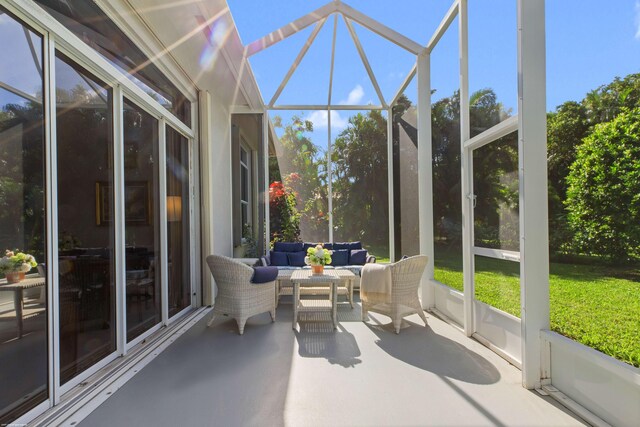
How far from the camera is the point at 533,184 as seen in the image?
241cm

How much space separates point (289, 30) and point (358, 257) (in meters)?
4.03

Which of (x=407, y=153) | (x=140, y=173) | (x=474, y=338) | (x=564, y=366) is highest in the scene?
(x=407, y=153)

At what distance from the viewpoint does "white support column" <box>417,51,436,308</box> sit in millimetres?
4605

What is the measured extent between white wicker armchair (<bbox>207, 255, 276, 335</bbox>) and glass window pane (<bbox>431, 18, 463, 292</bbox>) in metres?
2.48

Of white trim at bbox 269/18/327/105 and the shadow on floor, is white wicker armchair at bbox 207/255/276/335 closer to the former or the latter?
the shadow on floor

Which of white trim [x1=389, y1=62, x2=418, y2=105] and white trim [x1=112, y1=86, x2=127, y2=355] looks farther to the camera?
white trim [x1=389, y1=62, x2=418, y2=105]

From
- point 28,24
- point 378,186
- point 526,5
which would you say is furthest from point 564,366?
point 378,186

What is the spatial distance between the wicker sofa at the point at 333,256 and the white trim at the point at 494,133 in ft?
9.59

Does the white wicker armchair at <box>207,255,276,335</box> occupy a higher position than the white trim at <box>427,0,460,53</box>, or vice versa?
the white trim at <box>427,0,460,53</box>

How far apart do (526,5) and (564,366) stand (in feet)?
8.79

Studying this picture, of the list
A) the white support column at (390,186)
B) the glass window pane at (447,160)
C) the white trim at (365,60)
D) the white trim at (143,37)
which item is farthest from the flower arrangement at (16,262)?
the white support column at (390,186)

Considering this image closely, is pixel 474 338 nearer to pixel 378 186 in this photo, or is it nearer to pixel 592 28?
pixel 592 28

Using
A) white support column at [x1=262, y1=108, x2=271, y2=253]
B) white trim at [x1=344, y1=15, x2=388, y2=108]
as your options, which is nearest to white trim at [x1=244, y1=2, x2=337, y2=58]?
white trim at [x1=344, y1=15, x2=388, y2=108]

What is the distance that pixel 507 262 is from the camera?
2947 mm
